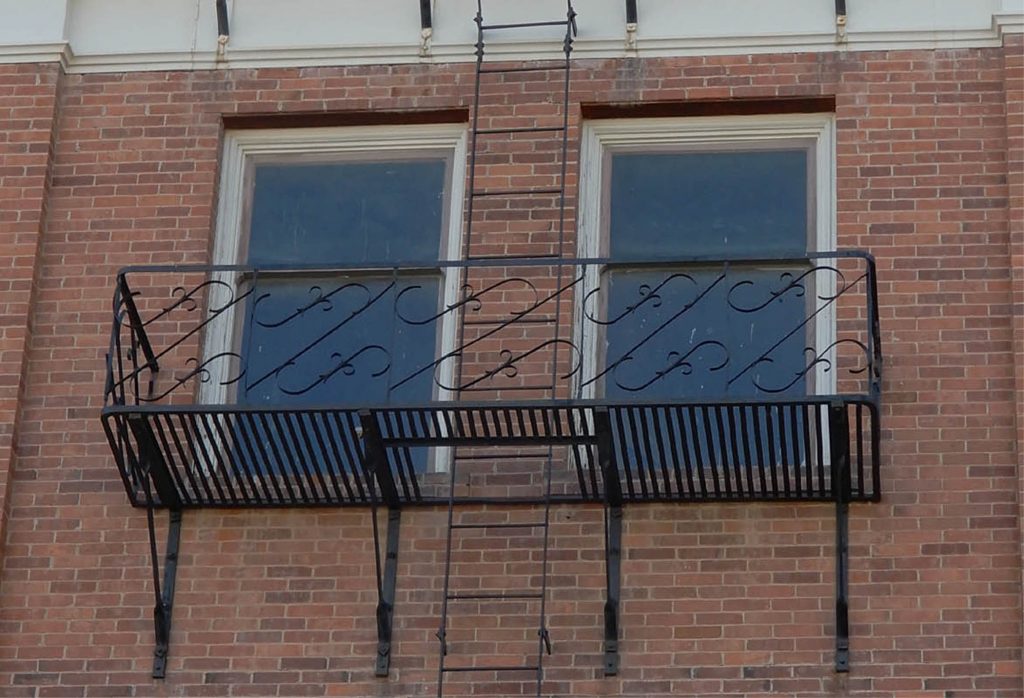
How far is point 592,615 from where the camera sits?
43.6ft

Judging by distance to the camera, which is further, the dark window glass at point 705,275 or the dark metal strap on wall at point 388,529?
the dark window glass at point 705,275

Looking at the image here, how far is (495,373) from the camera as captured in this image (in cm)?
1358

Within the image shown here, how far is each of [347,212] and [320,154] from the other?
1.31 feet

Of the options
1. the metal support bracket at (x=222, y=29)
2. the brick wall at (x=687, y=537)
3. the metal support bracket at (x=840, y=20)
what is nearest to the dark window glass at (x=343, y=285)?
the brick wall at (x=687, y=537)

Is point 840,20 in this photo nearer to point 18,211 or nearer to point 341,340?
point 341,340

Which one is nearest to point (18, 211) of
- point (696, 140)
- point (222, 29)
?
point (222, 29)

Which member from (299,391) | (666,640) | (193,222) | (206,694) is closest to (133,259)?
(193,222)

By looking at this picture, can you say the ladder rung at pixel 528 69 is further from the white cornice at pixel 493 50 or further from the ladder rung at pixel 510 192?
the ladder rung at pixel 510 192

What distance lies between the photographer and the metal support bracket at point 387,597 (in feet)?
43.5

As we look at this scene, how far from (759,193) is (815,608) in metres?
2.59

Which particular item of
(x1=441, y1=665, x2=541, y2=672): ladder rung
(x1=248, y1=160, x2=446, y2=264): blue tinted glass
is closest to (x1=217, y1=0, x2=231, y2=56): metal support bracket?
(x1=248, y1=160, x2=446, y2=264): blue tinted glass

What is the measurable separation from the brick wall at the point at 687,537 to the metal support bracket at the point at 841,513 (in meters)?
0.06

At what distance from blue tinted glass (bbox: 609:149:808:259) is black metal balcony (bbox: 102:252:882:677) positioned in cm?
21

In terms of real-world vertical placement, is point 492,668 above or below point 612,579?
below
